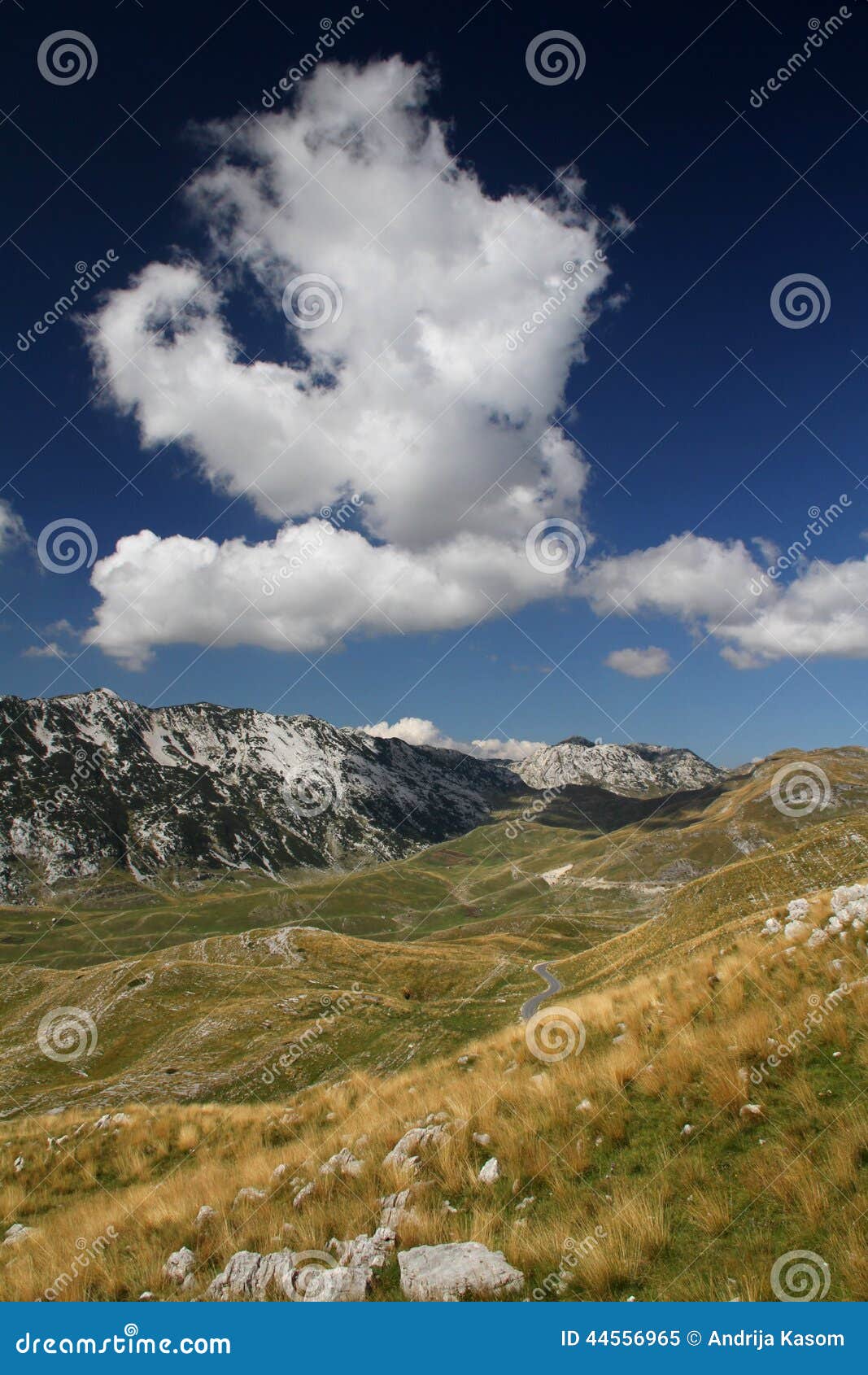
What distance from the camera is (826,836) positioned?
1965 inches

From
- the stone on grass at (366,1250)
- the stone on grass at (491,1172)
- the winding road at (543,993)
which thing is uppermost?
the stone on grass at (366,1250)

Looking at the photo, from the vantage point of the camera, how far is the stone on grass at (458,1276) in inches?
236

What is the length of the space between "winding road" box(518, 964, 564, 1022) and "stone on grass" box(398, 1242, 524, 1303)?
107 feet

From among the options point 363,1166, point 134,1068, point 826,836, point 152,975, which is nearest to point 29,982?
point 152,975

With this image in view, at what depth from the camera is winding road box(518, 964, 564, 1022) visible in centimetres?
4263

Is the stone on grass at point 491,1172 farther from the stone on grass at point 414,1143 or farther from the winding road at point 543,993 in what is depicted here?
the winding road at point 543,993

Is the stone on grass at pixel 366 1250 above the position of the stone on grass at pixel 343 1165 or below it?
above

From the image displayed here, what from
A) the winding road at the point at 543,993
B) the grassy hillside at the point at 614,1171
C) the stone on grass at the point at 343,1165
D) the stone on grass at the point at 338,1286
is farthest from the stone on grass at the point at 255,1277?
the winding road at the point at 543,993

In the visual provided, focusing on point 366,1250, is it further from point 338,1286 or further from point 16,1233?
point 16,1233

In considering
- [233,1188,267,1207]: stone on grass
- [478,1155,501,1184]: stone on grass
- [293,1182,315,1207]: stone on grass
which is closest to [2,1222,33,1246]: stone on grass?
[233,1188,267,1207]: stone on grass

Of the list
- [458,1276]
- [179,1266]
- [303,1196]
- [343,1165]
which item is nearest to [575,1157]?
[458,1276]

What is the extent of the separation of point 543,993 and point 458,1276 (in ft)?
167

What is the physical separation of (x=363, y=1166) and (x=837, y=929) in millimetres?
10991

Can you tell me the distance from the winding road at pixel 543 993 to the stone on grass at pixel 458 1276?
32556 millimetres
